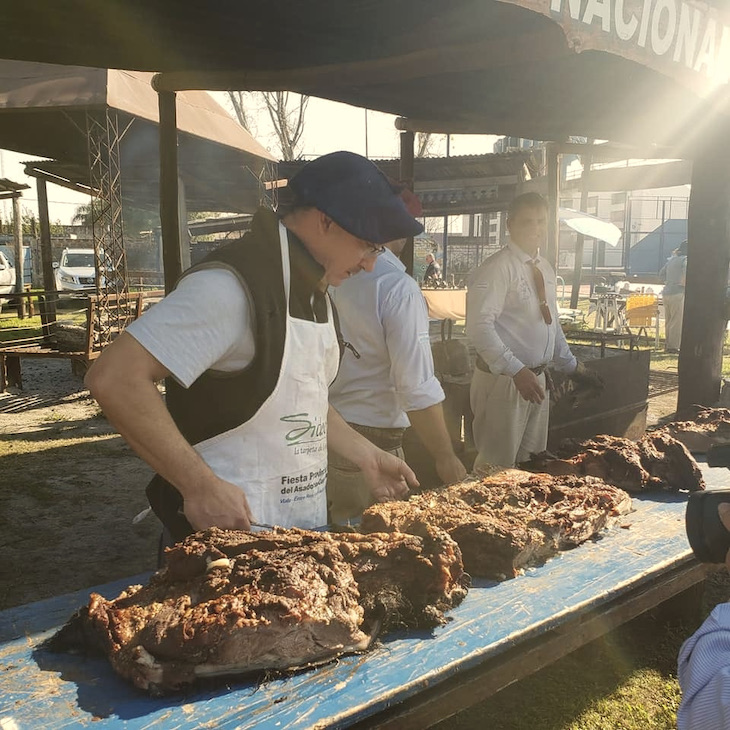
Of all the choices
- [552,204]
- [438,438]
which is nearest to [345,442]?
[438,438]

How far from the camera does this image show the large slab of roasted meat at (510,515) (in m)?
2.55

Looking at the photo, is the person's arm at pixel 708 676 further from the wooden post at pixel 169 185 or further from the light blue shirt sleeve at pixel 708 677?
the wooden post at pixel 169 185

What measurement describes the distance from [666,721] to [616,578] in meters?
1.24

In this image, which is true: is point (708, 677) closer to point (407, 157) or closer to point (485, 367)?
point (485, 367)

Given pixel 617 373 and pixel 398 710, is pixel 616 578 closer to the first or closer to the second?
pixel 398 710

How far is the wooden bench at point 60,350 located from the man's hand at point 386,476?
794 centimetres

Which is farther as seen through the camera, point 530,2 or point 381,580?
point 530,2

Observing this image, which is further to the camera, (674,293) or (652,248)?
(652,248)

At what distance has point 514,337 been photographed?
4949 millimetres

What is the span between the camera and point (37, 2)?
135 inches

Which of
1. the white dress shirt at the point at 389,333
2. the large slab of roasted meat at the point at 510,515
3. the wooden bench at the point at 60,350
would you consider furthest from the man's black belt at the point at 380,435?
the wooden bench at the point at 60,350

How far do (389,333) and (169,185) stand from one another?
260cm

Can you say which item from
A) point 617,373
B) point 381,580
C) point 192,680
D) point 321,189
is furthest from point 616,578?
point 617,373

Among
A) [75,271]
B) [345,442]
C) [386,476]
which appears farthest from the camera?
[75,271]
